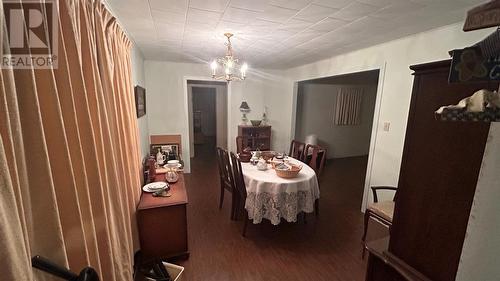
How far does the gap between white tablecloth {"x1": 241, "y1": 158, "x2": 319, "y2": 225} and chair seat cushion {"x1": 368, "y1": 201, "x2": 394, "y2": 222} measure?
61cm

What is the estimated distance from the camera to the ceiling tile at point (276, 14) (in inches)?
67.3

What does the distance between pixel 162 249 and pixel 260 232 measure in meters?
1.08

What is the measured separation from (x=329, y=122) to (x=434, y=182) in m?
4.96

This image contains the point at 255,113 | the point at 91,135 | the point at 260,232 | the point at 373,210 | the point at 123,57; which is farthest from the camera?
the point at 255,113

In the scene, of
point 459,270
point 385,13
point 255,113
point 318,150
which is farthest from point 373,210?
point 255,113

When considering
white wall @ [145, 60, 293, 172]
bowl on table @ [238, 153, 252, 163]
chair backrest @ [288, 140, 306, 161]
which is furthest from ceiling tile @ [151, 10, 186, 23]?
chair backrest @ [288, 140, 306, 161]

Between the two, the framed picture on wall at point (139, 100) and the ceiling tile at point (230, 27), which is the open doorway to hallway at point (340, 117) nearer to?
the ceiling tile at point (230, 27)

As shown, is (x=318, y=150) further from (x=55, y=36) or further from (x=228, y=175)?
(x=55, y=36)

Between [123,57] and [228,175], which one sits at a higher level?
[123,57]

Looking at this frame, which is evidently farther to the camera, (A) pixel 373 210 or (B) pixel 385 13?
(A) pixel 373 210

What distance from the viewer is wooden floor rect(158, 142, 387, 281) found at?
6.12 ft

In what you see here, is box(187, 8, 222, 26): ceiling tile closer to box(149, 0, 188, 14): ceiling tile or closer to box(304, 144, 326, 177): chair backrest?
box(149, 0, 188, 14): ceiling tile

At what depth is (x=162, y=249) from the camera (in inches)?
76.4

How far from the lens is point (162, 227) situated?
74.9 inches
